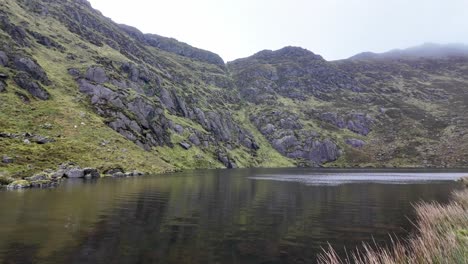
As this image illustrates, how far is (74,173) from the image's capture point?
116750 mm

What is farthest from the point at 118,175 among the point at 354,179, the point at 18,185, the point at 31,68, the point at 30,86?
the point at 31,68

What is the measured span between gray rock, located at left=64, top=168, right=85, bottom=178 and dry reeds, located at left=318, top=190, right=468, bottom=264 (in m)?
103

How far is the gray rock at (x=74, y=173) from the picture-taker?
115 m

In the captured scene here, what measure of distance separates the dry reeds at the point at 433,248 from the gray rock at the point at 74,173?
103 m

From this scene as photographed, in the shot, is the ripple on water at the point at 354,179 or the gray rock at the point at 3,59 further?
the gray rock at the point at 3,59

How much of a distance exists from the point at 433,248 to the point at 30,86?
618 ft

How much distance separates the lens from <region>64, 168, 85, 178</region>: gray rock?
115 meters

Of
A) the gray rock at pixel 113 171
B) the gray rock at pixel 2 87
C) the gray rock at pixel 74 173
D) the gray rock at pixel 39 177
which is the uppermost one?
the gray rock at pixel 2 87

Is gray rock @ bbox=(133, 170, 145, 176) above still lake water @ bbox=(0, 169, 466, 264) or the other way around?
the other way around

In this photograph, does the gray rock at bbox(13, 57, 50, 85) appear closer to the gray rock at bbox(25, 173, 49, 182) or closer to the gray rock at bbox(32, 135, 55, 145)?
the gray rock at bbox(32, 135, 55, 145)

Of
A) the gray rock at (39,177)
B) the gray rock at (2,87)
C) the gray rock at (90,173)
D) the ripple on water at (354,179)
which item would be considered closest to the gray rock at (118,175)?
the gray rock at (90,173)

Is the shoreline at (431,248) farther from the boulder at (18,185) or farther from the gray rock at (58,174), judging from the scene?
the gray rock at (58,174)

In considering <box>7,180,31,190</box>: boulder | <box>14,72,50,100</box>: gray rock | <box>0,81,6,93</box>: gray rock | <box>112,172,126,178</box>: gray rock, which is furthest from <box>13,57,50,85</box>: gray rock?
<box>7,180,31,190</box>: boulder

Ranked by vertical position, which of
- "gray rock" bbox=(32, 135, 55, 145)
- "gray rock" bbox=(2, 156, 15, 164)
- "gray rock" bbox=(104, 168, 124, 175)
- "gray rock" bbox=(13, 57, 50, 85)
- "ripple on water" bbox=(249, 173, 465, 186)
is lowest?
"ripple on water" bbox=(249, 173, 465, 186)
